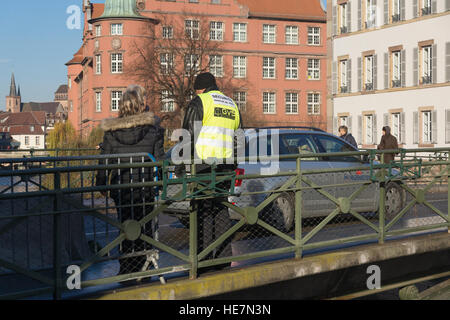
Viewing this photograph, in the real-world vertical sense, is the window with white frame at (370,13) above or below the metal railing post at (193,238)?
Answer: above

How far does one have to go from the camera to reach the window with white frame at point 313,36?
7344 centimetres

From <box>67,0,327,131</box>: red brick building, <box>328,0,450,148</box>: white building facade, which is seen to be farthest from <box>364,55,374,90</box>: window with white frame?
<box>67,0,327,131</box>: red brick building

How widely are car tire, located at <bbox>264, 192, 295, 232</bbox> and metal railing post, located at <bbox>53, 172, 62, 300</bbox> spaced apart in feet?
7.77

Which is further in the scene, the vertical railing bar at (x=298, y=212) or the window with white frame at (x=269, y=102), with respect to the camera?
the window with white frame at (x=269, y=102)

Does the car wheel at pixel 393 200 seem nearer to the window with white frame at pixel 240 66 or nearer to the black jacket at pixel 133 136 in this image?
the black jacket at pixel 133 136

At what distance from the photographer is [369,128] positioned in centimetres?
4278

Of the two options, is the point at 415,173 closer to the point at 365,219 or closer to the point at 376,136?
the point at 365,219

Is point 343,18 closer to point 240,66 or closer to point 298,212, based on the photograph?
point 240,66

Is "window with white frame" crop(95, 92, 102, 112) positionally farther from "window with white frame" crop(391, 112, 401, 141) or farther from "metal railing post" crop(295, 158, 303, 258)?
"metal railing post" crop(295, 158, 303, 258)

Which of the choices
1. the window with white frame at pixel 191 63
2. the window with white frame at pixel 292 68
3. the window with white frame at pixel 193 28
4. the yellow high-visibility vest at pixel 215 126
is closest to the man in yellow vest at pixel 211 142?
the yellow high-visibility vest at pixel 215 126

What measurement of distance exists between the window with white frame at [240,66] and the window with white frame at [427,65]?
110ft

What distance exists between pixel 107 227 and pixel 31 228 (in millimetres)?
676

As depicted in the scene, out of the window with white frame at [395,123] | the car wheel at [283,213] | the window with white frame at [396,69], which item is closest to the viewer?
the car wheel at [283,213]

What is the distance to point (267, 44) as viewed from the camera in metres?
71.8
